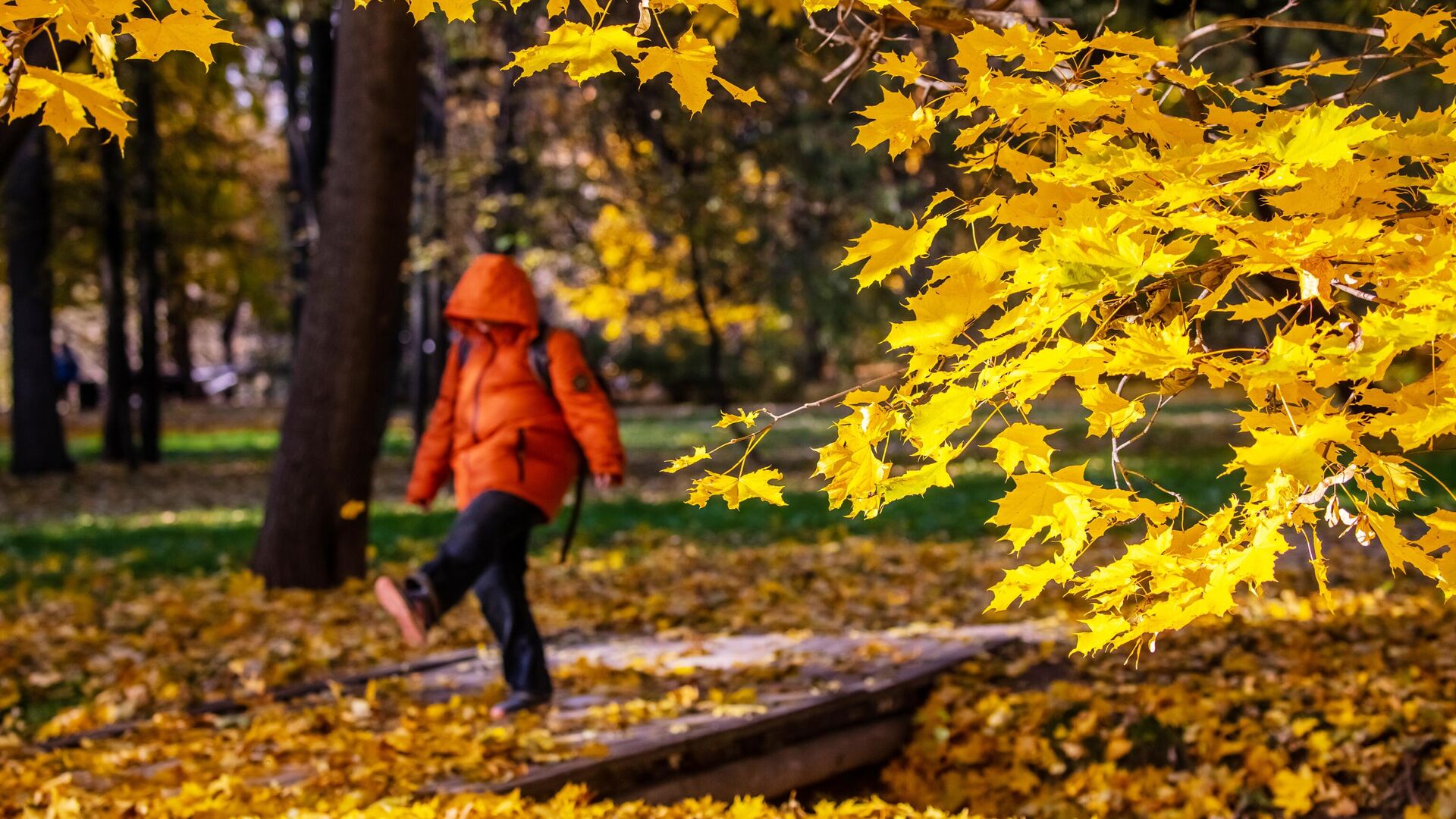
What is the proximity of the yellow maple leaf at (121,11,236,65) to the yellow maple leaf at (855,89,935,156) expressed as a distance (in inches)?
44.6

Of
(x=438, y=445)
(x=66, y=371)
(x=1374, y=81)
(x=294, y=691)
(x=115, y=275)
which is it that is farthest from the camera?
(x=66, y=371)

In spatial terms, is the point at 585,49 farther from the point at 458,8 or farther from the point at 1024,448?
the point at 1024,448

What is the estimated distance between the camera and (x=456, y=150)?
52.6ft

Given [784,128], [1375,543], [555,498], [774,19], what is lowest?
[1375,543]

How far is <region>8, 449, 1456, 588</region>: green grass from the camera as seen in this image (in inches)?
Answer: 381

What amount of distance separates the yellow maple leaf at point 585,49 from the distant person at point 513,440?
250 cm

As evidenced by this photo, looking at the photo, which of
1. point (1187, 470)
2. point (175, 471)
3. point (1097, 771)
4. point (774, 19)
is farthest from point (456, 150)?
point (1097, 771)

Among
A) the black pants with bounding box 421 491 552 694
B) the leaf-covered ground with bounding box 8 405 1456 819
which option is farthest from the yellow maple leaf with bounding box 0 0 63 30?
the black pants with bounding box 421 491 552 694

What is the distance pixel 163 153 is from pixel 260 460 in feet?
15.1

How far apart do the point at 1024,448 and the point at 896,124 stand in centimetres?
65

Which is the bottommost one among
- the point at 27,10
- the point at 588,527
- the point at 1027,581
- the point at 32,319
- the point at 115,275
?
the point at 588,527

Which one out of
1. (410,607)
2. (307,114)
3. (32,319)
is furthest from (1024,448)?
(32,319)

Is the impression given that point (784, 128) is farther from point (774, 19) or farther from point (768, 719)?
point (768, 719)

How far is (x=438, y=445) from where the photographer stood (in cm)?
498
